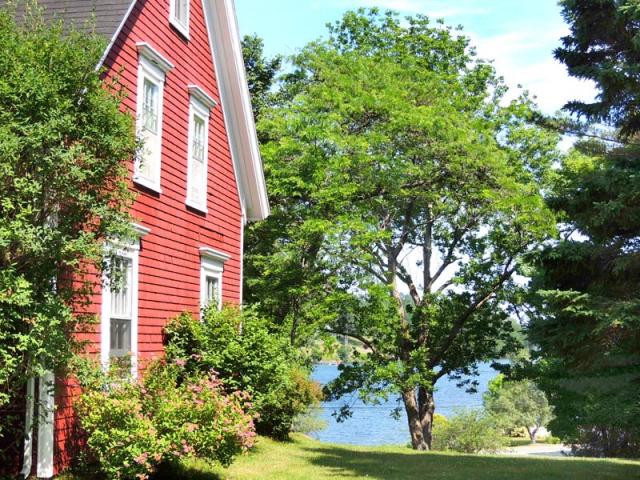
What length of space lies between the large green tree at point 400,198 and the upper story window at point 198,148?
19.1 feet

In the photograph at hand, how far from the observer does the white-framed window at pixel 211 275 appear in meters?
15.6

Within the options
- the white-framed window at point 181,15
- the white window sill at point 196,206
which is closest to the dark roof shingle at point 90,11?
the white-framed window at point 181,15

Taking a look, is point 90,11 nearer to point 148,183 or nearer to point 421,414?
point 148,183

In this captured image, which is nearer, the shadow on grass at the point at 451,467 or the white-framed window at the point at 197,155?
the shadow on grass at the point at 451,467

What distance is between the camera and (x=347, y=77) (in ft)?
80.0

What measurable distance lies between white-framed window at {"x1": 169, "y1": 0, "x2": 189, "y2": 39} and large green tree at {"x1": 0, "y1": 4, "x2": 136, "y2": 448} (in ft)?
17.4

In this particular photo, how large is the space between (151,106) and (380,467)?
8362 mm

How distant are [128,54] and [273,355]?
5.89 meters

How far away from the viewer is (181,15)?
15.0m

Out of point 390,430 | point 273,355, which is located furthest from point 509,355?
point 390,430

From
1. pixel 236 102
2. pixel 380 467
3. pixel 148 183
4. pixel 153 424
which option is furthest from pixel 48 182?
pixel 380 467

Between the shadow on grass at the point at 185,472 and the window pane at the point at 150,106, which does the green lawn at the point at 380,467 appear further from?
the window pane at the point at 150,106

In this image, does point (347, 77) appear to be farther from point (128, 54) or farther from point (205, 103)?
point (128, 54)

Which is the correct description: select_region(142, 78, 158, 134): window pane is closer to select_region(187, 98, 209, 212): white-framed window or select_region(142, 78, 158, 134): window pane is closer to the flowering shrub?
select_region(187, 98, 209, 212): white-framed window
